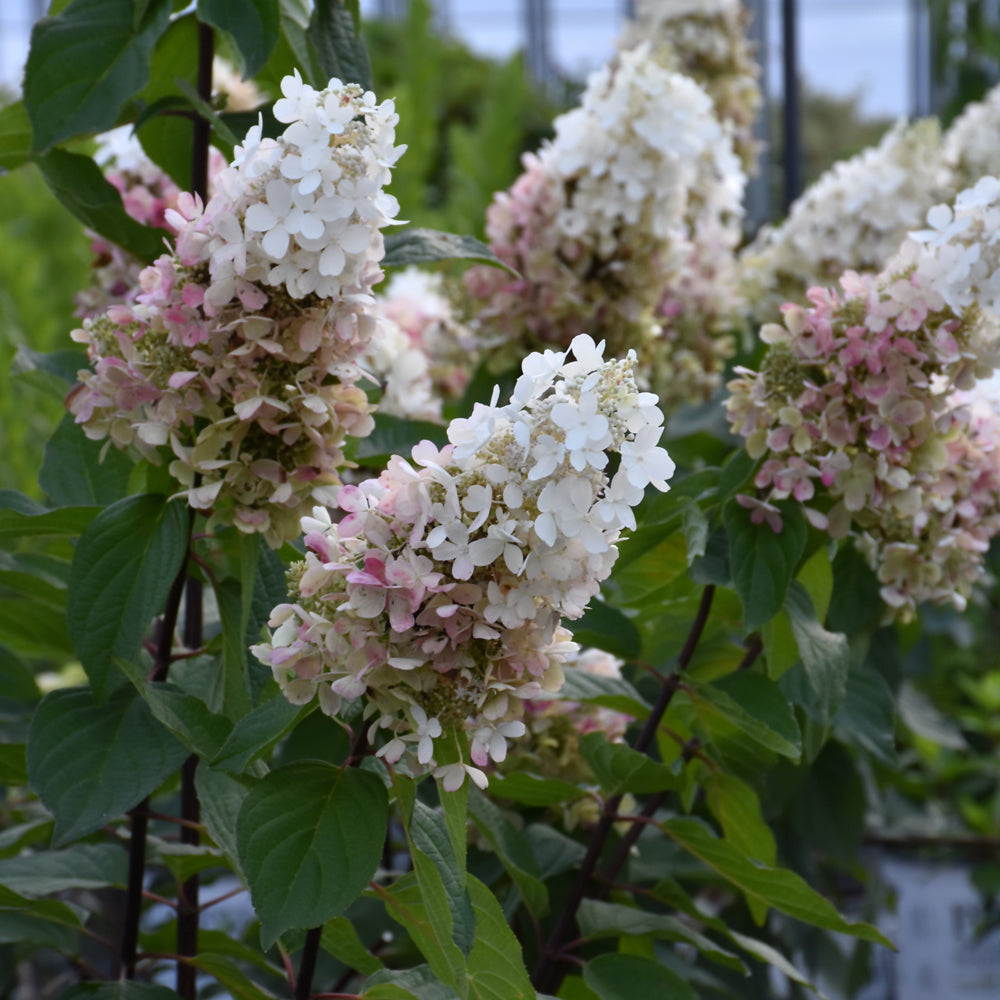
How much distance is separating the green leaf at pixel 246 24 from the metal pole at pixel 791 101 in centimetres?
102

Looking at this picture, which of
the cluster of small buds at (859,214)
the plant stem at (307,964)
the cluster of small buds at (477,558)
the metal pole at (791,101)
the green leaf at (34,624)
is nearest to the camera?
the cluster of small buds at (477,558)

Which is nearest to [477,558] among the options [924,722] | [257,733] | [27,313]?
[257,733]

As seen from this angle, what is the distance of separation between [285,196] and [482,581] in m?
0.18

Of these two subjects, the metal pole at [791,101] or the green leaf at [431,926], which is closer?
the green leaf at [431,926]

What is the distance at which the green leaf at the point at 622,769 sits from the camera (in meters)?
0.69

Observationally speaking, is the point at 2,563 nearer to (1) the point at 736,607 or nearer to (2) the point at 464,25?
(1) the point at 736,607

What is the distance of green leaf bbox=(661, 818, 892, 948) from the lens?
637 mm

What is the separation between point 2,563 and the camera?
0.75m

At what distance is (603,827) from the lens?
74 cm

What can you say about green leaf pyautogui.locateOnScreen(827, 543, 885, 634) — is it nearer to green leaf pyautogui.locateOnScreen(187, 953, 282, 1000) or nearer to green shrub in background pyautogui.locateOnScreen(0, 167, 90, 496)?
green leaf pyautogui.locateOnScreen(187, 953, 282, 1000)

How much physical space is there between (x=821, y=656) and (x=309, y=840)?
11.6 inches

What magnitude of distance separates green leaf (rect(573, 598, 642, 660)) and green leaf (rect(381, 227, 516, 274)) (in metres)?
0.22

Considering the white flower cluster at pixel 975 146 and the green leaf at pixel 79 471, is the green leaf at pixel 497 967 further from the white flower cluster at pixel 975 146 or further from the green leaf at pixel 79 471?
the white flower cluster at pixel 975 146

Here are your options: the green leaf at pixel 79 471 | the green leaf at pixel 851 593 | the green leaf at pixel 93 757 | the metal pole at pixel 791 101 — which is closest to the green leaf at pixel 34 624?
the green leaf at pixel 79 471
